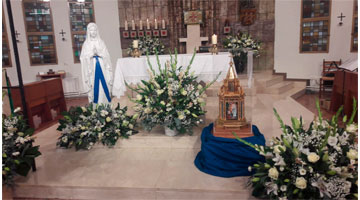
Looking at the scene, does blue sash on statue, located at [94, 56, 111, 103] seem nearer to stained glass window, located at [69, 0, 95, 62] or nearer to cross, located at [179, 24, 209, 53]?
cross, located at [179, 24, 209, 53]

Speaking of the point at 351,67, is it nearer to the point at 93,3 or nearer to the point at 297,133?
the point at 297,133

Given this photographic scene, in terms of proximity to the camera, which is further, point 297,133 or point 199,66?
point 199,66

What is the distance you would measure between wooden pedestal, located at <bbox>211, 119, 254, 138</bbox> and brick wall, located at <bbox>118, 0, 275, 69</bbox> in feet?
19.1

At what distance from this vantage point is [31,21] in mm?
8367

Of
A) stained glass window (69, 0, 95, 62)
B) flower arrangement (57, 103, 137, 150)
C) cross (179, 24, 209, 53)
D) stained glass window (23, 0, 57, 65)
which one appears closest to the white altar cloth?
flower arrangement (57, 103, 137, 150)

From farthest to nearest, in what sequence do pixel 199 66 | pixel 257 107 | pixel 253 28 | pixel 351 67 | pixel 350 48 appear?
pixel 253 28, pixel 350 48, pixel 257 107, pixel 351 67, pixel 199 66

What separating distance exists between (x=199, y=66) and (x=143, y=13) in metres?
5.06

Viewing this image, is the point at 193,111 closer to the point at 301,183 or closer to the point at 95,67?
the point at 95,67

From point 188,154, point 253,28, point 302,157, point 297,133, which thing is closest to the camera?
point 302,157

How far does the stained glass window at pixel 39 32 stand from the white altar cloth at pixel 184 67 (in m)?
5.18

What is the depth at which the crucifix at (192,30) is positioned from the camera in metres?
7.37

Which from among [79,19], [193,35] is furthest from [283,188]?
[79,19]

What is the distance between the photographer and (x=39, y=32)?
845cm

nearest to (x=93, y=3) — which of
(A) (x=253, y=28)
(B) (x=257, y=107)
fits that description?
(A) (x=253, y=28)
